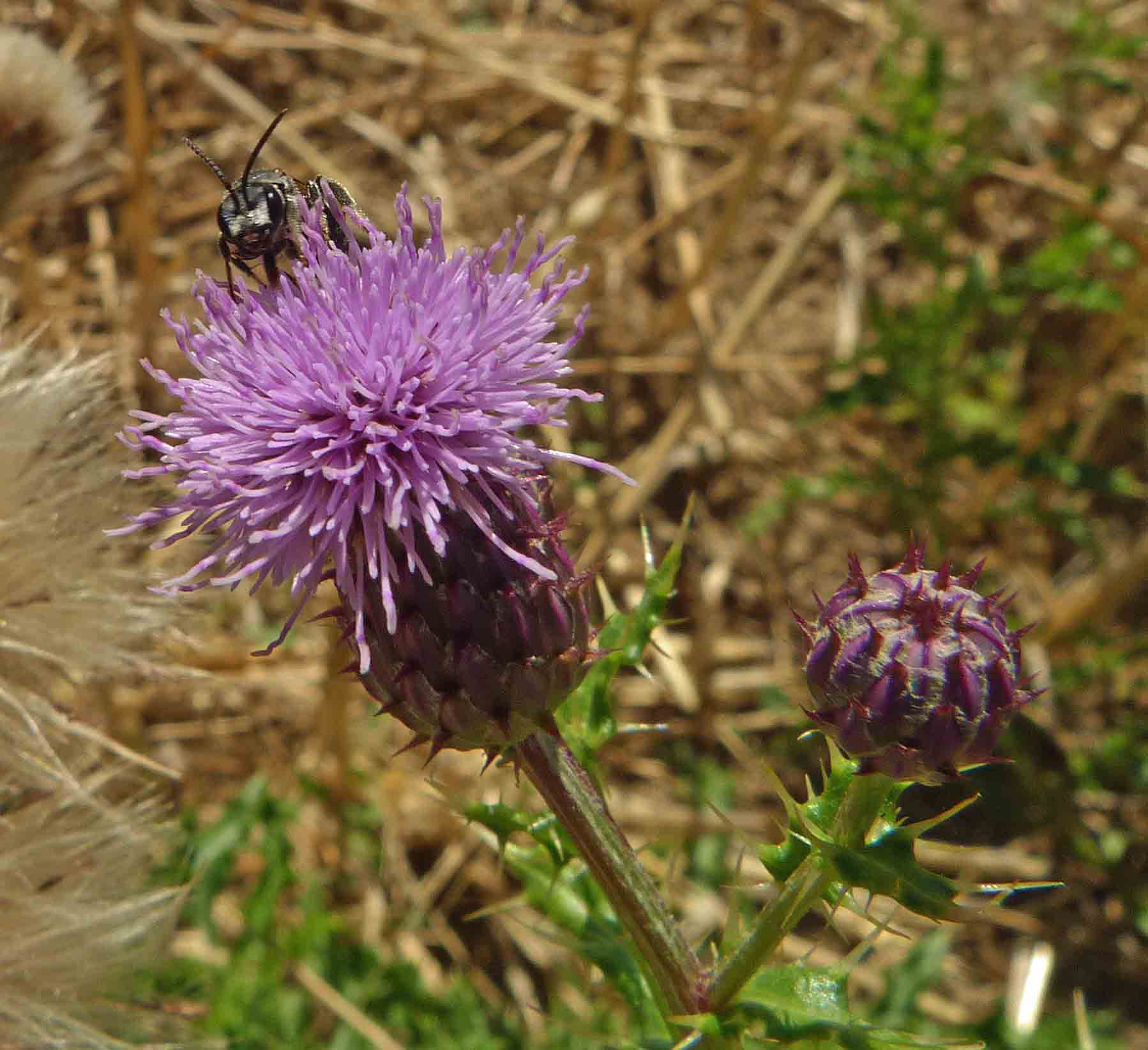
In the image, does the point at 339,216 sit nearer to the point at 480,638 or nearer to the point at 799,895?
the point at 480,638

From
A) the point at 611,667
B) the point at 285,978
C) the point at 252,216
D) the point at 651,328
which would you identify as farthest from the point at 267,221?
the point at 651,328

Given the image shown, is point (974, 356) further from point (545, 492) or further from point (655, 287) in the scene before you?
point (545, 492)

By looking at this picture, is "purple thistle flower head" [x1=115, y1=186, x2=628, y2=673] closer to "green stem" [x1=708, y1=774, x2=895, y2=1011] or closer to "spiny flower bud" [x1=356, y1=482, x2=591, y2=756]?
"spiny flower bud" [x1=356, y1=482, x2=591, y2=756]

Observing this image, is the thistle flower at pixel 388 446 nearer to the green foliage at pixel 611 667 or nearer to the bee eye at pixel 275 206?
the bee eye at pixel 275 206

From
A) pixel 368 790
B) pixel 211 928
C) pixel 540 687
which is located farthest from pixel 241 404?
pixel 368 790

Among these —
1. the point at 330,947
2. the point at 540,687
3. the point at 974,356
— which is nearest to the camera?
the point at 540,687
